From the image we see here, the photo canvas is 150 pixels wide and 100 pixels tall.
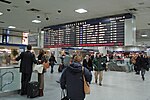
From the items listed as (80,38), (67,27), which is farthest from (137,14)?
(67,27)

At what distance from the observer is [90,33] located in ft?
28.3

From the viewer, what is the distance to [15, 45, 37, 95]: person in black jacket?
5.55m

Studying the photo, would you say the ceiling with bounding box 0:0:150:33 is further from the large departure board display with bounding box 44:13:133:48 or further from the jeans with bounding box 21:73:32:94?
the jeans with bounding box 21:73:32:94

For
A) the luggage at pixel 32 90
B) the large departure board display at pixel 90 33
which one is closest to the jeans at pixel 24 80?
the luggage at pixel 32 90

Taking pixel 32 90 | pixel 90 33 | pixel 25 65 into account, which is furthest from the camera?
pixel 90 33

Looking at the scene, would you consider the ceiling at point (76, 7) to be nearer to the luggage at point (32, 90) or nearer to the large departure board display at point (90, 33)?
the large departure board display at point (90, 33)

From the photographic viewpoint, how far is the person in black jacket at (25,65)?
218 inches

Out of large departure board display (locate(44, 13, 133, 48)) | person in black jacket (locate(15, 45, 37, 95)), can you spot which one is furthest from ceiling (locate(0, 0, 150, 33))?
person in black jacket (locate(15, 45, 37, 95))

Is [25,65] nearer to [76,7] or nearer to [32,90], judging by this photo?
[32,90]

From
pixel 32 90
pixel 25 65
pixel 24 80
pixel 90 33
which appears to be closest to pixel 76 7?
pixel 90 33

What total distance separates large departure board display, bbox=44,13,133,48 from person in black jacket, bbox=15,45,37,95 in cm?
382

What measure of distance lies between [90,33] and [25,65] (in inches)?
160

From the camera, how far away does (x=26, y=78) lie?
18.6 feet

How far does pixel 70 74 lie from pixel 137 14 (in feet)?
18.2
